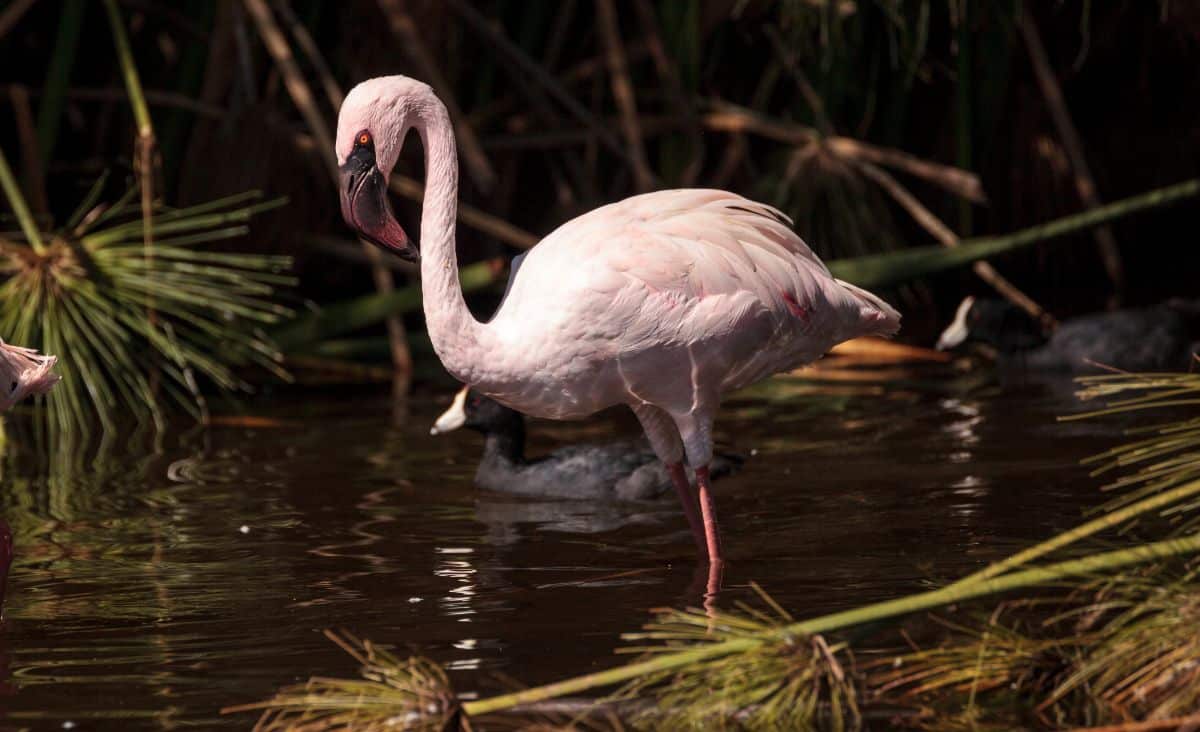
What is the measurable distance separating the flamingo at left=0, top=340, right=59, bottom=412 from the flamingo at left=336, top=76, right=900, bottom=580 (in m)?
1.11

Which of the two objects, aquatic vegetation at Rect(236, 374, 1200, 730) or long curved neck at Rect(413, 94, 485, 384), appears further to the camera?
long curved neck at Rect(413, 94, 485, 384)

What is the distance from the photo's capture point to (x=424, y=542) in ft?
20.0

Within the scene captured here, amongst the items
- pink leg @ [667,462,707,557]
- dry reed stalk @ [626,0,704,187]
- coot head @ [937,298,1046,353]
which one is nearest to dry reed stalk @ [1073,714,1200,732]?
pink leg @ [667,462,707,557]

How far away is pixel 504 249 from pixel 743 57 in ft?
6.76

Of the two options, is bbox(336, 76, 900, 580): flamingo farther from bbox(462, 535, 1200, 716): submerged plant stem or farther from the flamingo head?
bbox(462, 535, 1200, 716): submerged plant stem

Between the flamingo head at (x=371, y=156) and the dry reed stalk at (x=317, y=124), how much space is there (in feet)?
9.75

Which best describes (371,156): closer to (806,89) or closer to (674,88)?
(674,88)

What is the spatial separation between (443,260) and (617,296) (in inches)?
19.1

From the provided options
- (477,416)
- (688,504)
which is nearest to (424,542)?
(688,504)

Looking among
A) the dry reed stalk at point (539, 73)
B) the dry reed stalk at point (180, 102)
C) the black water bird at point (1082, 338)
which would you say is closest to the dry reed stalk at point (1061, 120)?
the black water bird at point (1082, 338)

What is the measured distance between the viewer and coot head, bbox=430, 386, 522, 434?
290 inches

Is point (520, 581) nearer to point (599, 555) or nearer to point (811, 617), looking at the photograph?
point (599, 555)

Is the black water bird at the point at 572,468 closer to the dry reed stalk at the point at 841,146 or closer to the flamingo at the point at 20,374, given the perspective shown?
the flamingo at the point at 20,374

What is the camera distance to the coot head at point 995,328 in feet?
31.3
